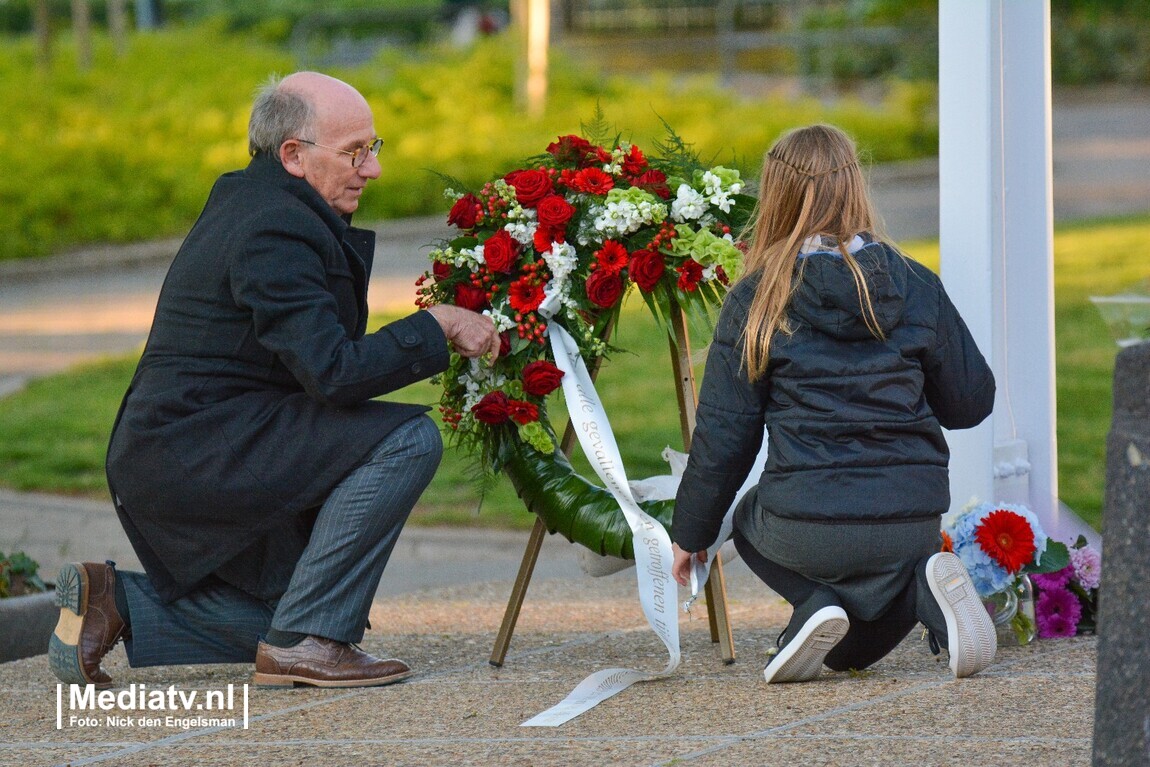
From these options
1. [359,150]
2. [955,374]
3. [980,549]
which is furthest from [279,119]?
[980,549]

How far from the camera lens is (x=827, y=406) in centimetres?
336

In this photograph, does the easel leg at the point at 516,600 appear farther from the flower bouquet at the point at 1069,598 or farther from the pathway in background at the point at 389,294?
the flower bouquet at the point at 1069,598

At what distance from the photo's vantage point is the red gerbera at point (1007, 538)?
3.92 m

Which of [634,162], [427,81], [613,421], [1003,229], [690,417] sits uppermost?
[427,81]

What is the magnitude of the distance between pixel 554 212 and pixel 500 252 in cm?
17

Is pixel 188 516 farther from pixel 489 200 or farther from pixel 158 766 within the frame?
pixel 489 200

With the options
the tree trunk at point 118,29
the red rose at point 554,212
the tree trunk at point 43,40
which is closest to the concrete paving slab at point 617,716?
the red rose at point 554,212

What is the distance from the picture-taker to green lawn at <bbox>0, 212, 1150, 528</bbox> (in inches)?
284

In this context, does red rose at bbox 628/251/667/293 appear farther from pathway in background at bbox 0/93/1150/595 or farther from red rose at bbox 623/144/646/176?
pathway in background at bbox 0/93/1150/595

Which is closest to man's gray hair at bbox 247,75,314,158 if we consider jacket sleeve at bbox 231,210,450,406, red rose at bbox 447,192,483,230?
jacket sleeve at bbox 231,210,450,406

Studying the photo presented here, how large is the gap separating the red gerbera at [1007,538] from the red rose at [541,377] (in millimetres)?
1206

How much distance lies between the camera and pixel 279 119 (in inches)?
148

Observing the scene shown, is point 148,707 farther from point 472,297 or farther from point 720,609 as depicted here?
point 720,609

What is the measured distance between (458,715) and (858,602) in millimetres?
965
